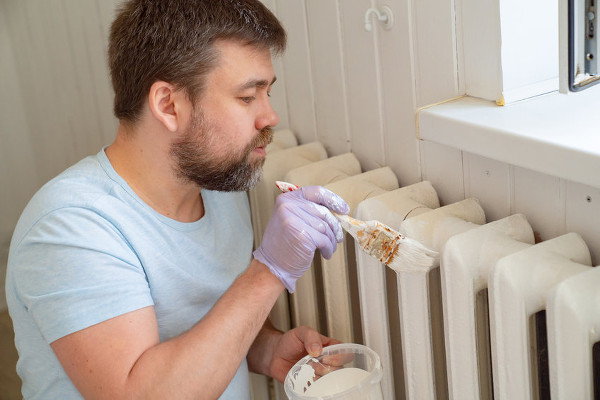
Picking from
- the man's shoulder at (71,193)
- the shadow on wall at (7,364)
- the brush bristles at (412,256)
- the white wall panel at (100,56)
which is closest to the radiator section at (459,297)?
the brush bristles at (412,256)

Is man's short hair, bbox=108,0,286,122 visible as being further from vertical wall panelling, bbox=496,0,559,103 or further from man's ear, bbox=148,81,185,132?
vertical wall panelling, bbox=496,0,559,103

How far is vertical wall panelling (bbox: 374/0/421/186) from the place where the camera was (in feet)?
3.85

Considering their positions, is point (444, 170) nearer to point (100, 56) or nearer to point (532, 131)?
point (532, 131)

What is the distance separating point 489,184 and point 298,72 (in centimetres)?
53

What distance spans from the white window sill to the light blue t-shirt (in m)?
0.41

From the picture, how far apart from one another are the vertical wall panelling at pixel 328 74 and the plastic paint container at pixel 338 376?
0.41 meters

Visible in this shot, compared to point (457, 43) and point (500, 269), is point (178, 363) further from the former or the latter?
point (457, 43)

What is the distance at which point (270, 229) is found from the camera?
42.3 inches

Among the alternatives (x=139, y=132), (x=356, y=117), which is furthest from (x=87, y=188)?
(x=356, y=117)

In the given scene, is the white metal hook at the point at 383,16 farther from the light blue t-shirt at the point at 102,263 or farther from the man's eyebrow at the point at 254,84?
the light blue t-shirt at the point at 102,263

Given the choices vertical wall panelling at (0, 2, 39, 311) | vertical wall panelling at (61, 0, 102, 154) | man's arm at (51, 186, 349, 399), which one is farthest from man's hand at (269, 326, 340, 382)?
vertical wall panelling at (0, 2, 39, 311)

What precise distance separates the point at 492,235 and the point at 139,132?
561 mm

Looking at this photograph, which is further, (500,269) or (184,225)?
(184,225)

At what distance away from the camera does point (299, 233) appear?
1.04m
